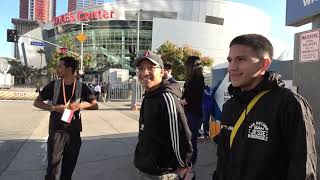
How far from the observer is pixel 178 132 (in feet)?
11.7

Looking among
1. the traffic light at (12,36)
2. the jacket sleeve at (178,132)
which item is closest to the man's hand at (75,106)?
the jacket sleeve at (178,132)

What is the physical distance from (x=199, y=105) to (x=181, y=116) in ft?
10.9

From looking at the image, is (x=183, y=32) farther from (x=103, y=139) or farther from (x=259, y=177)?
(x=259, y=177)

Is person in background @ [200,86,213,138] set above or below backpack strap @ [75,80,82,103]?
below

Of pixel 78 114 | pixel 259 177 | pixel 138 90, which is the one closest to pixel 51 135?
pixel 78 114

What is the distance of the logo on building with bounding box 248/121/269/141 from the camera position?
2.30 m

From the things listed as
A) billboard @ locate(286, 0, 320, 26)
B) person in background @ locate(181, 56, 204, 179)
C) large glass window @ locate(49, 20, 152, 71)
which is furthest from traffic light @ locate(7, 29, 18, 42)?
large glass window @ locate(49, 20, 152, 71)

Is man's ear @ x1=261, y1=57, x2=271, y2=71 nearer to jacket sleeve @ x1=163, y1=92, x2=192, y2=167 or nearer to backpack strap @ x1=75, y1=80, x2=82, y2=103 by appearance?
jacket sleeve @ x1=163, y1=92, x2=192, y2=167

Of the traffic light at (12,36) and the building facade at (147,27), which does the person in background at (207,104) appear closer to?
the traffic light at (12,36)

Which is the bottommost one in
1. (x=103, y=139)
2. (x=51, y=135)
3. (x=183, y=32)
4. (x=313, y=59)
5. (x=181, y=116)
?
(x=103, y=139)

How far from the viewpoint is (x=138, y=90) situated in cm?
2962

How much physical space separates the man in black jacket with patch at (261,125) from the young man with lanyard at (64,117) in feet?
10.6

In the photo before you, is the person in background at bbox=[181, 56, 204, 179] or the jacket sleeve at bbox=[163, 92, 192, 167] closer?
the jacket sleeve at bbox=[163, 92, 192, 167]

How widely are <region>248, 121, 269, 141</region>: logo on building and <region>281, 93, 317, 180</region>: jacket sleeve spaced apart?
8 centimetres
